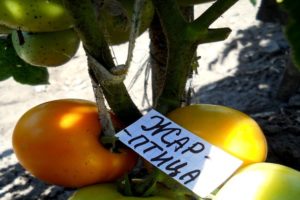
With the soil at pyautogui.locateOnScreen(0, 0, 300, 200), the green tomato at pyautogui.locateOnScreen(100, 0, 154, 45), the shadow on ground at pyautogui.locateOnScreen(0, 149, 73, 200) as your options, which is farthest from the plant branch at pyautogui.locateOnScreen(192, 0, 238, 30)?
the shadow on ground at pyautogui.locateOnScreen(0, 149, 73, 200)

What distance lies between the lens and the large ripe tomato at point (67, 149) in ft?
3.03

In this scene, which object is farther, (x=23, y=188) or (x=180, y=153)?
(x=23, y=188)

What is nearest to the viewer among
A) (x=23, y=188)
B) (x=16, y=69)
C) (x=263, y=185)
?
(x=263, y=185)

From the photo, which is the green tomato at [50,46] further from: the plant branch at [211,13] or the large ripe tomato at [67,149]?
the plant branch at [211,13]

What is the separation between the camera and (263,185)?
0.81 metres

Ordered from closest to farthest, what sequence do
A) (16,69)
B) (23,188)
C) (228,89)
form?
(16,69), (23,188), (228,89)

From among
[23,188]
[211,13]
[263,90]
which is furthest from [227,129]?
[263,90]

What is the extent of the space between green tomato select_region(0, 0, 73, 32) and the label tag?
8.3 inches

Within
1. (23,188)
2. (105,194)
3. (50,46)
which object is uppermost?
(50,46)

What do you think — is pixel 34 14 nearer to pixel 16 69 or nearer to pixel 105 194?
pixel 105 194

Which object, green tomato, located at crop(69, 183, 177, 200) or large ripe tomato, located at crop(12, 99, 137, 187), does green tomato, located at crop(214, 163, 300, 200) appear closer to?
green tomato, located at crop(69, 183, 177, 200)

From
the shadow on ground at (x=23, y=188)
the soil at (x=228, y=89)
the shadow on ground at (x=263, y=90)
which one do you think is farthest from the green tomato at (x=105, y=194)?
the shadow on ground at (x=23, y=188)

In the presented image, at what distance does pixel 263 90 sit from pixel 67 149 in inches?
68.9

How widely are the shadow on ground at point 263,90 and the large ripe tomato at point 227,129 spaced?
77 centimetres
